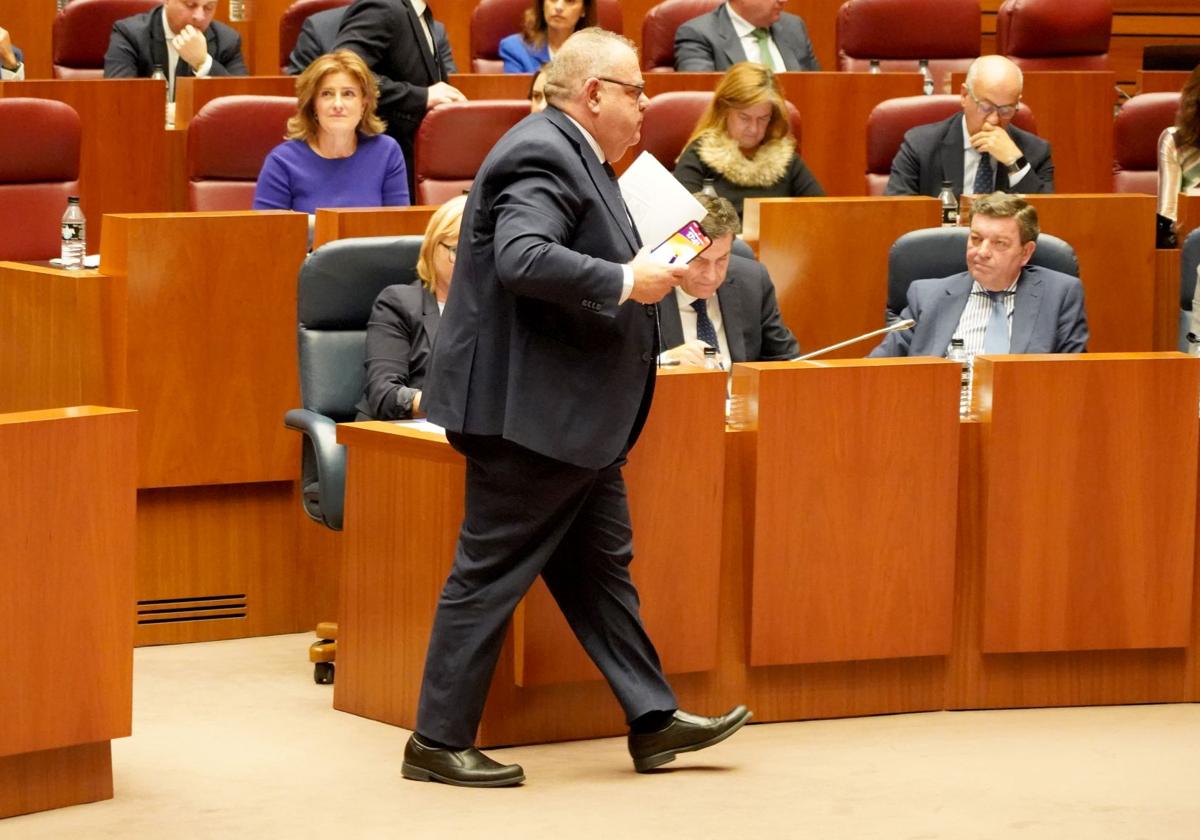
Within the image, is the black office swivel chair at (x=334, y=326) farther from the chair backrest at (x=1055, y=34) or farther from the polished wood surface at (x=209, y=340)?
the chair backrest at (x=1055, y=34)

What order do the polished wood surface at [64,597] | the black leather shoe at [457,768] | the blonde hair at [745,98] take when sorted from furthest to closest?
the blonde hair at [745,98], the black leather shoe at [457,768], the polished wood surface at [64,597]

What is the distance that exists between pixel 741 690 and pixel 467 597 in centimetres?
55

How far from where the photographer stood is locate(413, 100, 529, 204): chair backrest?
4422mm

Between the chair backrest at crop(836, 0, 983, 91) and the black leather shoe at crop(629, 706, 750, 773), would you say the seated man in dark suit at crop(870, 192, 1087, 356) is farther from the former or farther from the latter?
the chair backrest at crop(836, 0, 983, 91)

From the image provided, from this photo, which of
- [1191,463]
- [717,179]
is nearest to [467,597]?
[1191,463]

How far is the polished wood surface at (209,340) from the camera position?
10.5ft

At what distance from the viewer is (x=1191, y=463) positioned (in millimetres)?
2955

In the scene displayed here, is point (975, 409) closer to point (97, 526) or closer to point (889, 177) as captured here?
point (97, 526)

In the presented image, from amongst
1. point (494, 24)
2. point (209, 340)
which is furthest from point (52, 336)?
point (494, 24)

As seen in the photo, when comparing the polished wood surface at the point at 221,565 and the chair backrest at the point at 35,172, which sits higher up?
the chair backrest at the point at 35,172

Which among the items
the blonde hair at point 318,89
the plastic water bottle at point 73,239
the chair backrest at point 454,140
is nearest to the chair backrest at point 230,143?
the blonde hair at point 318,89

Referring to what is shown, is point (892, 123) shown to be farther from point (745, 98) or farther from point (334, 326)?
point (334, 326)

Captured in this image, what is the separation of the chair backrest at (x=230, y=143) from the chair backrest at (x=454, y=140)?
311 mm

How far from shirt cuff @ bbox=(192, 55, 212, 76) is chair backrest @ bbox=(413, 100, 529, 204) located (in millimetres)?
902
